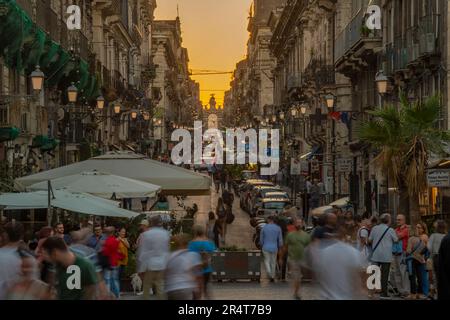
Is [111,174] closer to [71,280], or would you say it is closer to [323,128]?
[71,280]

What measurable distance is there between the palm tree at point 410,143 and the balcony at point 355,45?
1658 cm

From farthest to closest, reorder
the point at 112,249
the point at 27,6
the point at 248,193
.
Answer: the point at 248,193
the point at 27,6
the point at 112,249

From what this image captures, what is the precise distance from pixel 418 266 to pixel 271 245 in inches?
174

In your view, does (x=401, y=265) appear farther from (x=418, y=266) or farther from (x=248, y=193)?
(x=248, y=193)

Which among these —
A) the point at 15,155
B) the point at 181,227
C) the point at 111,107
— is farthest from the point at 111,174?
the point at 111,107

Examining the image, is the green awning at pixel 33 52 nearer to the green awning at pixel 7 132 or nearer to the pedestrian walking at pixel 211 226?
the green awning at pixel 7 132

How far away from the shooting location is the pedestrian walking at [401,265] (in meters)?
20.4

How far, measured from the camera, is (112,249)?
18.6m

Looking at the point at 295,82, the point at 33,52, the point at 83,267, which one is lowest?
the point at 83,267

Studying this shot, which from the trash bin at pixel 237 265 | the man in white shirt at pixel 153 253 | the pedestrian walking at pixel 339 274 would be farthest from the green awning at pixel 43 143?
the pedestrian walking at pixel 339 274

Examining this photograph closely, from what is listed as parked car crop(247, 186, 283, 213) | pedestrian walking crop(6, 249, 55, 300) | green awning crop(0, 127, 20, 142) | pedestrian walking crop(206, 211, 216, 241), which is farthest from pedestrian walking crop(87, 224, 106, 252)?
parked car crop(247, 186, 283, 213)

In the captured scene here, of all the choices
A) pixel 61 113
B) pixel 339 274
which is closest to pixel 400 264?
pixel 339 274
